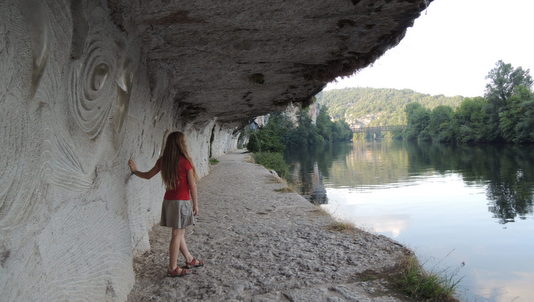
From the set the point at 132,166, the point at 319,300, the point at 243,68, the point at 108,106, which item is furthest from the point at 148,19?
the point at 319,300

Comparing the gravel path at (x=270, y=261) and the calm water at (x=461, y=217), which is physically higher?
the gravel path at (x=270, y=261)

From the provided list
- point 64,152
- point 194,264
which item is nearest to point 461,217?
point 194,264

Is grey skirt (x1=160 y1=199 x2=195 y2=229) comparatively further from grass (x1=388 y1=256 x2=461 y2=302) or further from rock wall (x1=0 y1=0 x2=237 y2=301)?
grass (x1=388 y1=256 x2=461 y2=302)

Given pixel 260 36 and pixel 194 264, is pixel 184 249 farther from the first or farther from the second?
pixel 260 36

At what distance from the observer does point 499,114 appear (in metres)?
49.0

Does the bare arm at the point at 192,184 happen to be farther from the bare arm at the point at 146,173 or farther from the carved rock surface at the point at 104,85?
the carved rock surface at the point at 104,85

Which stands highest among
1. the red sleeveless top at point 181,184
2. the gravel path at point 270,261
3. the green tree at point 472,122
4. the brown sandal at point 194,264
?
the green tree at point 472,122

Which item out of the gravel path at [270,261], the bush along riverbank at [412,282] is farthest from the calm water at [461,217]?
the gravel path at [270,261]

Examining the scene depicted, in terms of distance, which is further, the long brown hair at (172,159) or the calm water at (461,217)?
the calm water at (461,217)

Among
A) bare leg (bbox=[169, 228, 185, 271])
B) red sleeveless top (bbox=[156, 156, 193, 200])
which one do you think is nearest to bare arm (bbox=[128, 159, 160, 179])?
red sleeveless top (bbox=[156, 156, 193, 200])

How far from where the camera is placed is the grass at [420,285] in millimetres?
3717

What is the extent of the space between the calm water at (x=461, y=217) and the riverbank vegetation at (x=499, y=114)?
76.1 ft

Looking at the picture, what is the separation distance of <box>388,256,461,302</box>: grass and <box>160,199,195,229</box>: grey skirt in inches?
87.2

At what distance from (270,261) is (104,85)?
273cm
